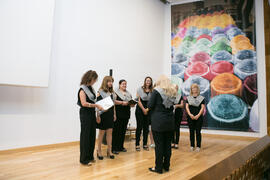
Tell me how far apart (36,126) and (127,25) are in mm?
3929

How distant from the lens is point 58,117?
14.7 feet

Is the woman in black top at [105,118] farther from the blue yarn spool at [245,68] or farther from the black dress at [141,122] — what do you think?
the blue yarn spool at [245,68]

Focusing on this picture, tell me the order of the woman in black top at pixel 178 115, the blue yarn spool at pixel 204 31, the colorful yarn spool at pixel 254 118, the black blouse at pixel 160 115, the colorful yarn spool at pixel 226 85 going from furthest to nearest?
the blue yarn spool at pixel 204 31
the colorful yarn spool at pixel 226 85
the colorful yarn spool at pixel 254 118
the woman in black top at pixel 178 115
the black blouse at pixel 160 115

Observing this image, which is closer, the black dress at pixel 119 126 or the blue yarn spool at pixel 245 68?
the black dress at pixel 119 126

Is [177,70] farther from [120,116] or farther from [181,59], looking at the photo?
[120,116]

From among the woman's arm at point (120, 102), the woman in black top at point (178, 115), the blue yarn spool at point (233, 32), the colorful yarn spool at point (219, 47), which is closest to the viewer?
the woman's arm at point (120, 102)

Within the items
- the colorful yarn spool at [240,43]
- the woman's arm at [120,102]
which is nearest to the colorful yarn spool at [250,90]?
the colorful yarn spool at [240,43]

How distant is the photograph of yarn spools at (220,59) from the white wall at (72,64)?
167cm

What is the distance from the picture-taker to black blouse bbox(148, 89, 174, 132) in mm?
2863

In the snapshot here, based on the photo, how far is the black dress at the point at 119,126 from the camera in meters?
4.11

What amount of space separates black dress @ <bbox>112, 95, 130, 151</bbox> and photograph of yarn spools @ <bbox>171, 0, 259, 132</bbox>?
3.77 m

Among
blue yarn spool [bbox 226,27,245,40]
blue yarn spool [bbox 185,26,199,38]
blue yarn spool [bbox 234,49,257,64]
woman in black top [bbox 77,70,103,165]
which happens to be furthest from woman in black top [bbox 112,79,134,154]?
blue yarn spool [bbox 226,27,245,40]

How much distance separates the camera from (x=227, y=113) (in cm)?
676

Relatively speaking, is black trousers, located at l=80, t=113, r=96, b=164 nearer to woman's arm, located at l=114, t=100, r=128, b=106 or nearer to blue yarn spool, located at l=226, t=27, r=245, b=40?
woman's arm, located at l=114, t=100, r=128, b=106
